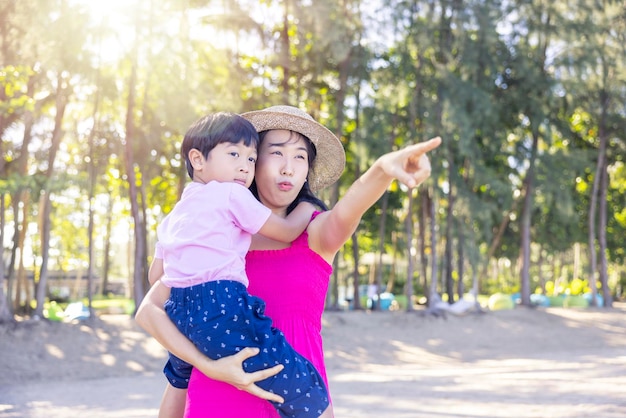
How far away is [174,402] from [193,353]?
0.47m

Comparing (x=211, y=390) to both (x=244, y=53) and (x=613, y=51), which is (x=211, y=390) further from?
(x=613, y=51)

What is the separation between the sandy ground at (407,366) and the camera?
31.4 ft

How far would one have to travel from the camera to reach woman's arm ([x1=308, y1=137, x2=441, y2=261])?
1.95 m

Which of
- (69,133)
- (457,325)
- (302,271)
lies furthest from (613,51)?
(302,271)

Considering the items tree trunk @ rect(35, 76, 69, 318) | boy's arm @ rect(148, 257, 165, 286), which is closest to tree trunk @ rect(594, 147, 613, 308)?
tree trunk @ rect(35, 76, 69, 318)

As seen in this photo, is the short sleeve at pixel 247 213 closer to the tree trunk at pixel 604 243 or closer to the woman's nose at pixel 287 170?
the woman's nose at pixel 287 170

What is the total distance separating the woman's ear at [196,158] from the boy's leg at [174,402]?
724 millimetres

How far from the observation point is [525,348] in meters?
19.6

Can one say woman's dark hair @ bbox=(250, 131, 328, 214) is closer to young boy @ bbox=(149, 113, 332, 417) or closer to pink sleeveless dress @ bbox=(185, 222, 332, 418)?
young boy @ bbox=(149, 113, 332, 417)

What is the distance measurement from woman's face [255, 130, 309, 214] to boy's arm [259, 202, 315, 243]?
10 centimetres

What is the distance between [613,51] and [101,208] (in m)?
22.1

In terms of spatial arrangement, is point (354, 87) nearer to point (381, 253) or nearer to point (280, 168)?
point (381, 253)

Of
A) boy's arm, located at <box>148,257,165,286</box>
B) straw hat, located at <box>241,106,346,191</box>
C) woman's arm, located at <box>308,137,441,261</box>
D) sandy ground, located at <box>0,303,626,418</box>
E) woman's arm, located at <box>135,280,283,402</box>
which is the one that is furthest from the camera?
Result: sandy ground, located at <box>0,303,626,418</box>

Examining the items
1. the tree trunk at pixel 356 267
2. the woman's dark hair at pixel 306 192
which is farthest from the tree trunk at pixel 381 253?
the woman's dark hair at pixel 306 192
